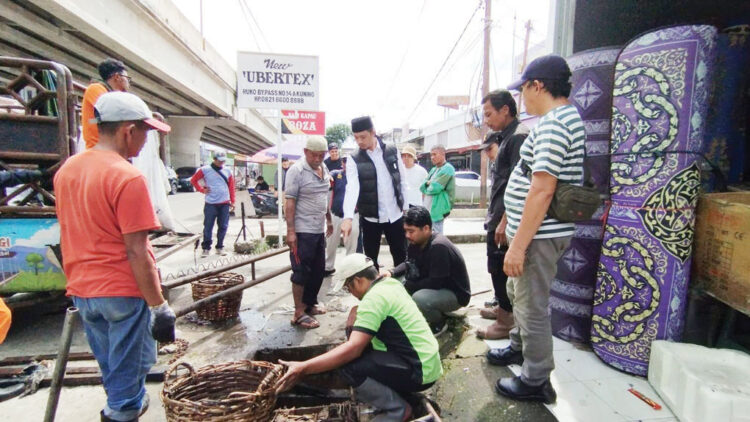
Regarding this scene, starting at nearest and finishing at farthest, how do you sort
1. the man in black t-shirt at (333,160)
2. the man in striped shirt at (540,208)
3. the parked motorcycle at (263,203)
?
1. the man in striped shirt at (540,208)
2. the man in black t-shirt at (333,160)
3. the parked motorcycle at (263,203)

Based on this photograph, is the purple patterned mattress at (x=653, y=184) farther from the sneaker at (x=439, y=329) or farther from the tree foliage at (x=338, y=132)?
the tree foliage at (x=338, y=132)

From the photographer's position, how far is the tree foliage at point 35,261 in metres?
3.07

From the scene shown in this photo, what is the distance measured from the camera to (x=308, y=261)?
3406 millimetres

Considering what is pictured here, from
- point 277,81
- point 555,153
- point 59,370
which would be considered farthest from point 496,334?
point 277,81

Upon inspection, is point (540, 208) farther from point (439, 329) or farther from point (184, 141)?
point (184, 141)

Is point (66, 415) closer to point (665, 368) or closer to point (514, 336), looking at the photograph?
point (514, 336)

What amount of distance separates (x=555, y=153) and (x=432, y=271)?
1421mm

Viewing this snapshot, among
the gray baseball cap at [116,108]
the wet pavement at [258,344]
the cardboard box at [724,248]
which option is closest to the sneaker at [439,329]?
the wet pavement at [258,344]

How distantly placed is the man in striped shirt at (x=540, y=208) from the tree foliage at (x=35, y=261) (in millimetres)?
3744

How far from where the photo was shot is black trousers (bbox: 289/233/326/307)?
3.38 m

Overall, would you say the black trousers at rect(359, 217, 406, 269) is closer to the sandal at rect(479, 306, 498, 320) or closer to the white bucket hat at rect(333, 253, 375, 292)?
the sandal at rect(479, 306, 498, 320)

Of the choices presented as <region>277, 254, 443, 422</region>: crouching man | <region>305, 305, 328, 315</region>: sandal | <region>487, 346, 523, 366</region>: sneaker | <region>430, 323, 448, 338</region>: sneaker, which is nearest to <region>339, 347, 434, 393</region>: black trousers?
<region>277, 254, 443, 422</region>: crouching man

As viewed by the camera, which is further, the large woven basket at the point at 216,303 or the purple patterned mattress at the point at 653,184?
the large woven basket at the point at 216,303

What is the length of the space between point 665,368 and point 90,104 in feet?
14.2
